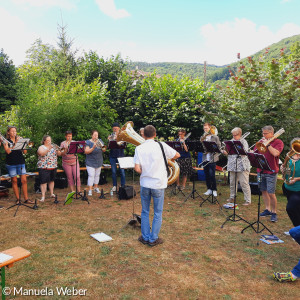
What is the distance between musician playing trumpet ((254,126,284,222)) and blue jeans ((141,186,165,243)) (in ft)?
8.45

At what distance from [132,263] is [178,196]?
4540 mm

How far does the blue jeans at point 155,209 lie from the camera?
15.0 feet

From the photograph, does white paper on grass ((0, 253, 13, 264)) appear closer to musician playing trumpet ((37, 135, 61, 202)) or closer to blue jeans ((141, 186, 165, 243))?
blue jeans ((141, 186, 165, 243))

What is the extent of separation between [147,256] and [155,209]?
2.59 ft

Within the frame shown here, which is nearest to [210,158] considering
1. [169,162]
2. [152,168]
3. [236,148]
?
[236,148]

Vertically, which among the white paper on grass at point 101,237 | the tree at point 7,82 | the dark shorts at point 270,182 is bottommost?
the white paper on grass at point 101,237

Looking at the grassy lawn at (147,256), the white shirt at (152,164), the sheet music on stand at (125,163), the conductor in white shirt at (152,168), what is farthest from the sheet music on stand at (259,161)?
the sheet music on stand at (125,163)

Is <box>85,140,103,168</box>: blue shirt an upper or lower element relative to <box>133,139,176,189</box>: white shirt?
lower

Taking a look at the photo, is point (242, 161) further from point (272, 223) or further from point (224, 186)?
point (224, 186)

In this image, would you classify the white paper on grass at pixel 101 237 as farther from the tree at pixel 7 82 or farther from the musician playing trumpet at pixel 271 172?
the tree at pixel 7 82

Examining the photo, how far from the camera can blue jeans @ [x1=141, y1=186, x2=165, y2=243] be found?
457cm

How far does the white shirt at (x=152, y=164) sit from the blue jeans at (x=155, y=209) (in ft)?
0.43

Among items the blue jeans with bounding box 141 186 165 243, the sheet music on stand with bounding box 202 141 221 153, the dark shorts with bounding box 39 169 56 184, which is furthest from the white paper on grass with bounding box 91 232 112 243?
the sheet music on stand with bounding box 202 141 221 153

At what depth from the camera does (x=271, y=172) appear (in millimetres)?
5945
